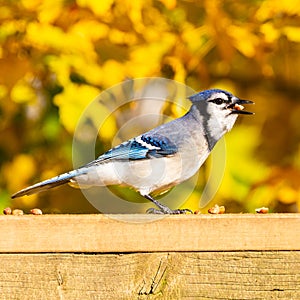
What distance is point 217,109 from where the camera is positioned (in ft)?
7.45

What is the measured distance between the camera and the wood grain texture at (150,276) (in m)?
1.48

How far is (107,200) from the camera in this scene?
206cm

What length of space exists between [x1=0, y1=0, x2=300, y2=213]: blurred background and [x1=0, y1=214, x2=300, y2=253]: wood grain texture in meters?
0.93

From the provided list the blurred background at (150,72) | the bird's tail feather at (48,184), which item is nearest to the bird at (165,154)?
the bird's tail feather at (48,184)

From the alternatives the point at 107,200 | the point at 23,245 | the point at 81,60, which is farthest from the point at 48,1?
the point at 23,245

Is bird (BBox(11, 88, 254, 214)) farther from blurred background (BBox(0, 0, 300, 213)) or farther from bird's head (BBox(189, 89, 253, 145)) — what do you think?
blurred background (BBox(0, 0, 300, 213))

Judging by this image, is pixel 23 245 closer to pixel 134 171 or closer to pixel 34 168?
pixel 134 171

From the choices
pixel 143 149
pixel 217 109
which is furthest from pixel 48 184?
pixel 217 109

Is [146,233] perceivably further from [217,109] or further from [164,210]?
[217,109]

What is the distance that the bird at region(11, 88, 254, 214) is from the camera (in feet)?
6.97

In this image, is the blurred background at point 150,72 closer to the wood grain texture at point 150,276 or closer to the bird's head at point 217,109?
the bird's head at point 217,109

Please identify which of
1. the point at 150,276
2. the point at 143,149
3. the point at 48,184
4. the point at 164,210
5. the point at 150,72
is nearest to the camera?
the point at 150,276

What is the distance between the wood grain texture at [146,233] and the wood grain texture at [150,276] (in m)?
0.02

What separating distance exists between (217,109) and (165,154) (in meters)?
0.21
